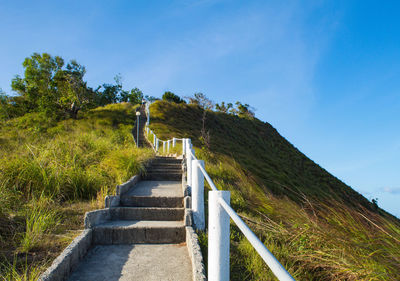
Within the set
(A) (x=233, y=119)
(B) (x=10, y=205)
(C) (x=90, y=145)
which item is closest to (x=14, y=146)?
(C) (x=90, y=145)

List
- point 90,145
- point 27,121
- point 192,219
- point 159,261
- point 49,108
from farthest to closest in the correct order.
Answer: point 49,108, point 27,121, point 90,145, point 192,219, point 159,261

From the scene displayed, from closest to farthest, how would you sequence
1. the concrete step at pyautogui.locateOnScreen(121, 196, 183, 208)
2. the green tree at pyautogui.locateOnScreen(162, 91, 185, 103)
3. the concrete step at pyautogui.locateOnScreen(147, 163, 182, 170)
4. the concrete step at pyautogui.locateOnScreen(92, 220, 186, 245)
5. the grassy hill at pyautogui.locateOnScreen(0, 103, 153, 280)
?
the grassy hill at pyautogui.locateOnScreen(0, 103, 153, 280), the concrete step at pyautogui.locateOnScreen(92, 220, 186, 245), the concrete step at pyautogui.locateOnScreen(121, 196, 183, 208), the concrete step at pyautogui.locateOnScreen(147, 163, 182, 170), the green tree at pyautogui.locateOnScreen(162, 91, 185, 103)

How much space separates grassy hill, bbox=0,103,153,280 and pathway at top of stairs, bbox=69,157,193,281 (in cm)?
45

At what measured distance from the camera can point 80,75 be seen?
31391mm

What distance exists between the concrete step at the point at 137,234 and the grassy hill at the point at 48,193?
0.38 metres

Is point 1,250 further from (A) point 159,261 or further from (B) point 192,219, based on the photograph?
(B) point 192,219

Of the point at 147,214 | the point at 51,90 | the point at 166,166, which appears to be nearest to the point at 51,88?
the point at 51,90

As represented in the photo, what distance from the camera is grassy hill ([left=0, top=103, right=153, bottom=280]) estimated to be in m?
3.42

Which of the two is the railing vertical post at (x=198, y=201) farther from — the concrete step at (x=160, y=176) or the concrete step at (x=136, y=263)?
the concrete step at (x=160, y=176)

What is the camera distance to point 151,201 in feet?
17.0

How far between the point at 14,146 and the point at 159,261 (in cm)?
647

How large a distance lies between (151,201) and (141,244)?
130 centimetres

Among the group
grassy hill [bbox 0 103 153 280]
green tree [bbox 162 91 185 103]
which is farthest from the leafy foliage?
green tree [bbox 162 91 185 103]

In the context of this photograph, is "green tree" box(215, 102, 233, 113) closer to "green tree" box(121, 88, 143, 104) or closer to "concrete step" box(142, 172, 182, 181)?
"green tree" box(121, 88, 143, 104)
